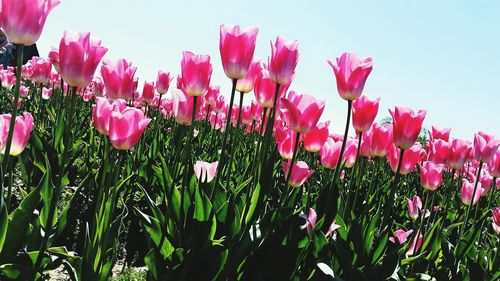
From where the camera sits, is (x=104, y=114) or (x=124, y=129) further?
(x=104, y=114)

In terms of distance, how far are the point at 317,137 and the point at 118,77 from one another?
3.97 feet

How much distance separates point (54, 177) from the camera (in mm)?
3400

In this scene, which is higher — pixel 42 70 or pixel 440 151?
pixel 42 70

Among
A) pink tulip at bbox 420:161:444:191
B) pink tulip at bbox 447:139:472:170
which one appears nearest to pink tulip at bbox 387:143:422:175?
pink tulip at bbox 420:161:444:191

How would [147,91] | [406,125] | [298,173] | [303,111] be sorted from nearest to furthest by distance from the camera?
[303,111]
[406,125]
[298,173]
[147,91]

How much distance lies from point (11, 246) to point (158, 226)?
61 cm

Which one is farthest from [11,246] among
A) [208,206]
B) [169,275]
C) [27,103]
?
[27,103]

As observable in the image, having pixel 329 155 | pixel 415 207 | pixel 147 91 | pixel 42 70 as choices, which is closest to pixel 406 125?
pixel 329 155

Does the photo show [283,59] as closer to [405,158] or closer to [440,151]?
[405,158]

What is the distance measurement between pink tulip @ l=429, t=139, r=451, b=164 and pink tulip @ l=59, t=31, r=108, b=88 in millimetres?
Result: 2186

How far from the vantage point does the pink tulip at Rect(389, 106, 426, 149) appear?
2258mm

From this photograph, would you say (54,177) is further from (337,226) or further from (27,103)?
(27,103)

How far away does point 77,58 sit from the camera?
161 cm

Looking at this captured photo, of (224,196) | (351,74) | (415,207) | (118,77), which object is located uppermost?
(351,74)
